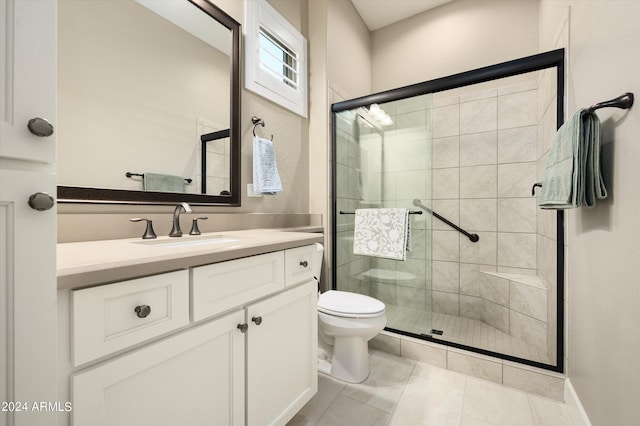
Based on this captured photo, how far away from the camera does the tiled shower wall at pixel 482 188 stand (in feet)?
7.56

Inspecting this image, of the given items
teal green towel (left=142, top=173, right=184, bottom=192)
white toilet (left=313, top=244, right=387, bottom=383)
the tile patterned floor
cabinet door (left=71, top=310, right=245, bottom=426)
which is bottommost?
the tile patterned floor

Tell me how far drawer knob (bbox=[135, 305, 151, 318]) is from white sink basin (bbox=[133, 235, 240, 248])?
1.56 feet

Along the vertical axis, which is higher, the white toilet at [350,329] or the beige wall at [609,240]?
the beige wall at [609,240]

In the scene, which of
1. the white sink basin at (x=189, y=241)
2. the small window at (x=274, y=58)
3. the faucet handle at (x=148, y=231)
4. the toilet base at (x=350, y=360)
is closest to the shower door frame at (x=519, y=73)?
the toilet base at (x=350, y=360)

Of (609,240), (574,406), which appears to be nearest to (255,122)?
(609,240)

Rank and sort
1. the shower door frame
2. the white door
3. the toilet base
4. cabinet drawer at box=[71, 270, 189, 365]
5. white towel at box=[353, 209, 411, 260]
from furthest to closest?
white towel at box=[353, 209, 411, 260], the toilet base, the shower door frame, cabinet drawer at box=[71, 270, 189, 365], the white door

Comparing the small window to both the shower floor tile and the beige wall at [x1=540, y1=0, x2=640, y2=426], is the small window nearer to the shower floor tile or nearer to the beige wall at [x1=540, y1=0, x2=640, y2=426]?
the beige wall at [x1=540, y1=0, x2=640, y2=426]

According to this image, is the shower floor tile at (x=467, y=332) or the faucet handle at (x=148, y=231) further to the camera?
the shower floor tile at (x=467, y=332)

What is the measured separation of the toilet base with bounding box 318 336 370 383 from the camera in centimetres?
163

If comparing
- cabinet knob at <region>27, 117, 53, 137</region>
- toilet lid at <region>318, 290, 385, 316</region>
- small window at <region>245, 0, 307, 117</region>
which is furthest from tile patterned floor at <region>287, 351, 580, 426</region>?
small window at <region>245, 0, 307, 117</region>

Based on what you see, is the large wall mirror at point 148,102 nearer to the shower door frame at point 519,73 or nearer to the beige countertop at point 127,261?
the beige countertop at point 127,261

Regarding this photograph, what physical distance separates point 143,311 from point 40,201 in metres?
0.32

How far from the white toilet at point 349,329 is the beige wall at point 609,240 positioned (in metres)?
0.91

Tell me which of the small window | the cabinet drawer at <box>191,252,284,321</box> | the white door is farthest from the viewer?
the small window
